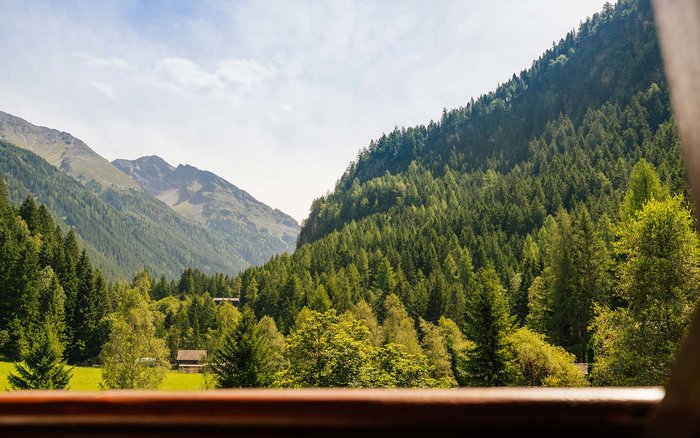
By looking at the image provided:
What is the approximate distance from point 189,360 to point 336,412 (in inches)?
3416

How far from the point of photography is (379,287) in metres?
89.8

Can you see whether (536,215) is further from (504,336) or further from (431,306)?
(504,336)

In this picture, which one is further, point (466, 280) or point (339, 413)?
point (466, 280)

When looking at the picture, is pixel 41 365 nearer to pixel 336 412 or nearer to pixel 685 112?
pixel 336 412

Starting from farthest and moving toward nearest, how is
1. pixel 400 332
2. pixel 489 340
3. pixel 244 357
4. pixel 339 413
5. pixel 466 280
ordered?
1. pixel 466 280
2. pixel 400 332
3. pixel 244 357
4. pixel 489 340
5. pixel 339 413

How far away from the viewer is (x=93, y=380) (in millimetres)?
54219

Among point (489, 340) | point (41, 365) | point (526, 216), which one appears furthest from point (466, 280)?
point (41, 365)

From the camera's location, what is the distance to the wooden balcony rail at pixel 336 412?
3.27 ft

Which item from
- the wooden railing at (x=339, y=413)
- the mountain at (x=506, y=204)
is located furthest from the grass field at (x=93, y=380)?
the wooden railing at (x=339, y=413)

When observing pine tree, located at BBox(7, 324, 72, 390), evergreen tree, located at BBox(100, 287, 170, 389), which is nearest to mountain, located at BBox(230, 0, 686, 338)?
evergreen tree, located at BBox(100, 287, 170, 389)

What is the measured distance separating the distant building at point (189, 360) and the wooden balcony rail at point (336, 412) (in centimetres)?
8265

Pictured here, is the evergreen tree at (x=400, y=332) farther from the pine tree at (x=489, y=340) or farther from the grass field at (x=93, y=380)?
the grass field at (x=93, y=380)

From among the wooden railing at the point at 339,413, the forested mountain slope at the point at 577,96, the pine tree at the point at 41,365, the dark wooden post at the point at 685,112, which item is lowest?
the pine tree at the point at 41,365

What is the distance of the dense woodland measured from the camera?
2048cm
